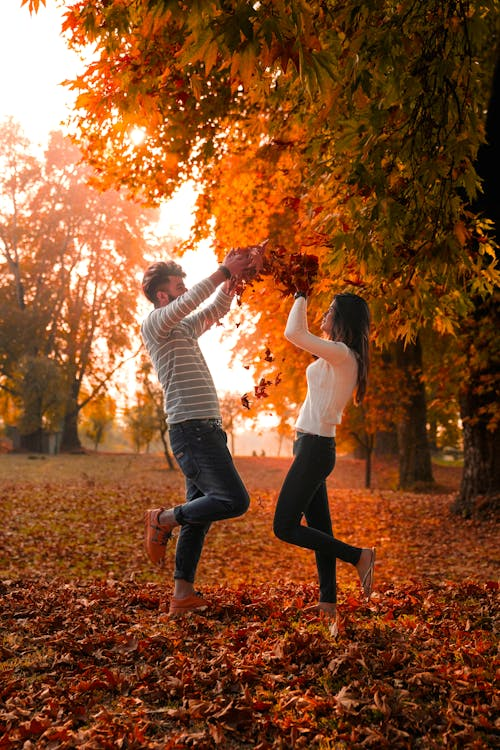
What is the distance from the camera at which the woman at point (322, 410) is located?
414 centimetres

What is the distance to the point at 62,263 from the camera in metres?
32.1

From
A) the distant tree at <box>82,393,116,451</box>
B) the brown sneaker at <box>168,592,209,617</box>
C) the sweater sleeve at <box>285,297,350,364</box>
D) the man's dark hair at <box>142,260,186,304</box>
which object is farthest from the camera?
the distant tree at <box>82,393,116,451</box>

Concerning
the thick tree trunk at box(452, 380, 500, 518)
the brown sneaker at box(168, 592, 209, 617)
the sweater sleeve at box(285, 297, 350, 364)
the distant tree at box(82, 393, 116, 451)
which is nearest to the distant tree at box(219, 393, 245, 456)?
the distant tree at box(82, 393, 116, 451)

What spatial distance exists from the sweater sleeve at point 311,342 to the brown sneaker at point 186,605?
191 centimetres

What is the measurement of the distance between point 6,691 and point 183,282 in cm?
264

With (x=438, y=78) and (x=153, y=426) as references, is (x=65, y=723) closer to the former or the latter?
(x=438, y=78)

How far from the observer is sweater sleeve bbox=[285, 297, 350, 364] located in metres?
4.07

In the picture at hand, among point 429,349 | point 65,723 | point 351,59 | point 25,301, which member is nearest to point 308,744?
point 65,723

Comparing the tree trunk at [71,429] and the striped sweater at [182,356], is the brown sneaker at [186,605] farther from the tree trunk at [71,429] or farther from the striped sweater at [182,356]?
the tree trunk at [71,429]

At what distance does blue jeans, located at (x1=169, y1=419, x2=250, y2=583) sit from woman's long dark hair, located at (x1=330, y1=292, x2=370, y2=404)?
0.99 metres

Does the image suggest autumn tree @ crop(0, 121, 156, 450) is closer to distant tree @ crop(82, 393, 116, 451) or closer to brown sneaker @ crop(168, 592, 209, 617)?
distant tree @ crop(82, 393, 116, 451)

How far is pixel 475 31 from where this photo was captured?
4.07 m

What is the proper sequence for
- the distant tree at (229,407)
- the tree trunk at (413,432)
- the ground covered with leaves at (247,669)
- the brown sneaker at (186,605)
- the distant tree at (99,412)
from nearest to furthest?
the ground covered with leaves at (247,669) → the brown sneaker at (186,605) → the tree trunk at (413,432) → the distant tree at (229,407) → the distant tree at (99,412)

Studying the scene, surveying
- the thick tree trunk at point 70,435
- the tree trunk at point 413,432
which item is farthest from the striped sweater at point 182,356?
the thick tree trunk at point 70,435
